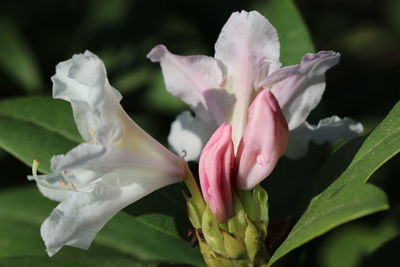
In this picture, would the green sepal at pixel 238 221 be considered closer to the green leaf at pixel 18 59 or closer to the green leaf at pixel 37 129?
the green leaf at pixel 37 129

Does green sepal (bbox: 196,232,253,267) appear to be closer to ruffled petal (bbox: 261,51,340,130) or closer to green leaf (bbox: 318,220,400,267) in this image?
ruffled petal (bbox: 261,51,340,130)

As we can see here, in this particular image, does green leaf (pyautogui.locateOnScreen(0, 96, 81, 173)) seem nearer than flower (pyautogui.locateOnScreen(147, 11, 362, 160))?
No

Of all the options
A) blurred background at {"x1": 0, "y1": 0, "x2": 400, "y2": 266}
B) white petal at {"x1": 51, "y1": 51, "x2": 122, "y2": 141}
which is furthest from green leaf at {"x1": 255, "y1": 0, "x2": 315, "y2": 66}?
blurred background at {"x1": 0, "y1": 0, "x2": 400, "y2": 266}

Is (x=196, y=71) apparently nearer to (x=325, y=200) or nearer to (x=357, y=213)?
(x=325, y=200)

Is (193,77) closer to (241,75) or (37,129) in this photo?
(241,75)

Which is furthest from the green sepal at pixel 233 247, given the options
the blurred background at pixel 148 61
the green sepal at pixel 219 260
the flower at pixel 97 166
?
the blurred background at pixel 148 61

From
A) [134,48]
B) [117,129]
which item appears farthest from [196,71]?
[134,48]

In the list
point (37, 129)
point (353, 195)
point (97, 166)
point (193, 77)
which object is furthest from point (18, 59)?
point (353, 195)
